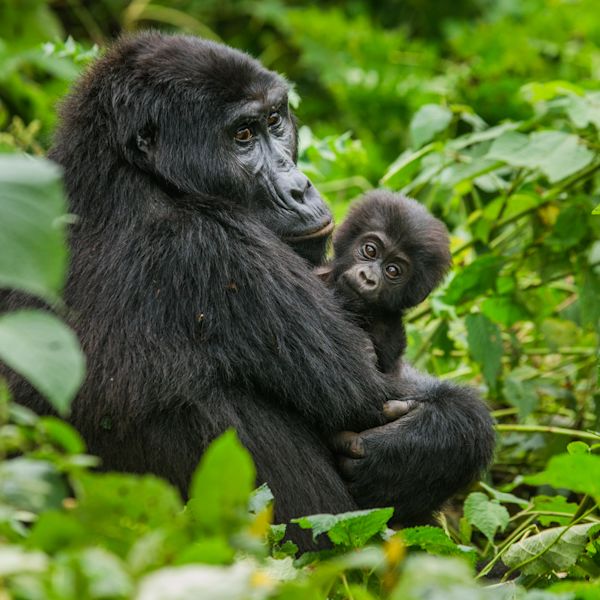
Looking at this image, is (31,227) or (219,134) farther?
(219,134)

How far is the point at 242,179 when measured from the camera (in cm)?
347

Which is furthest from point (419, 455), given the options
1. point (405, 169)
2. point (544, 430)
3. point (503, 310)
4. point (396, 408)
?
point (405, 169)

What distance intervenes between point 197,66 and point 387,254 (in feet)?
2.92

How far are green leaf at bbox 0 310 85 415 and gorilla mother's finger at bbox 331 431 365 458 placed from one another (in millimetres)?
1787

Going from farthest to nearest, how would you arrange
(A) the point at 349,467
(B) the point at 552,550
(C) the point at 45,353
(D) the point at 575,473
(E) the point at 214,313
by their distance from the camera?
(A) the point at 349,467
(E) the point at 214,313
(B) the point at 552,550
(D) the point at 575,473
(C) the point at 45,353

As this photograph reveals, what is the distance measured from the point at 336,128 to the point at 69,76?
237 centimetres

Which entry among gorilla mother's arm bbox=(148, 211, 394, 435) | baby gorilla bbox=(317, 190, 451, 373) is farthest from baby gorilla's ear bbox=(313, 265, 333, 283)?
gorilla mother's arm bbox=(148, 211, 394, 435)

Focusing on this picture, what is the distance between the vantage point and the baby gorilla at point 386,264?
354 cm

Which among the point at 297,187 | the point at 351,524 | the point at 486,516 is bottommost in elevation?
the point at 486,516

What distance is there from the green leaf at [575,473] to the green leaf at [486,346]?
76.5 inches

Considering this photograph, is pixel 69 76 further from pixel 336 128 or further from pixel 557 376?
pixel 557 376

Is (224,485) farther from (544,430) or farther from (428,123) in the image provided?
(428,123)

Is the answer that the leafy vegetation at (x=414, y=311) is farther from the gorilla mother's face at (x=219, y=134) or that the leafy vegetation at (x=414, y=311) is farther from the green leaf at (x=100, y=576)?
the gorilla mother's face at (x=219, y=134)

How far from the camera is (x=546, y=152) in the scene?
4.11 metres
